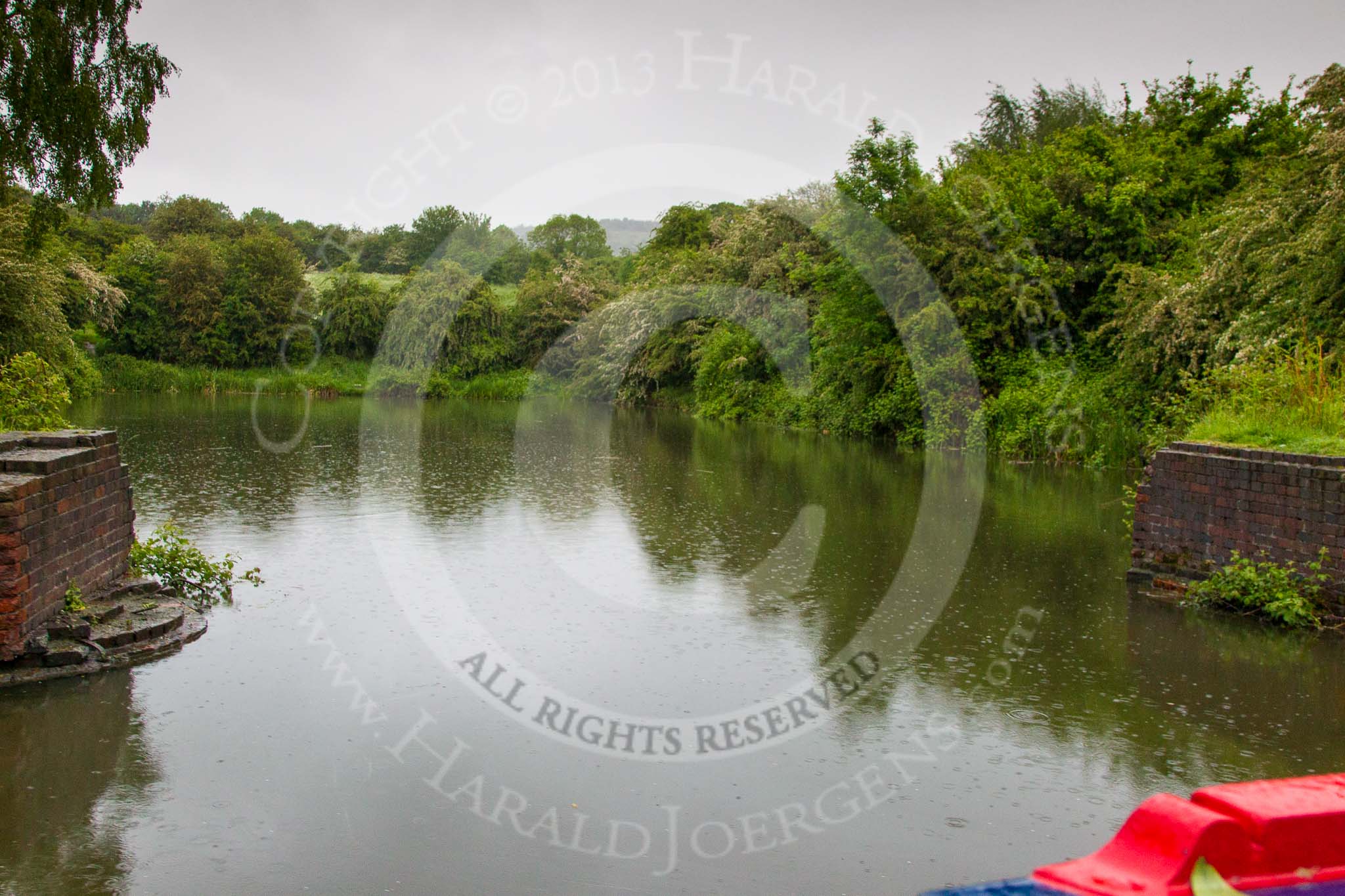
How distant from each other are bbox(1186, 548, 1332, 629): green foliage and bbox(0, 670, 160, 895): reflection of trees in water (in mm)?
7718

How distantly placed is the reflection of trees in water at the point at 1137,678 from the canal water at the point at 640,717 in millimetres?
30

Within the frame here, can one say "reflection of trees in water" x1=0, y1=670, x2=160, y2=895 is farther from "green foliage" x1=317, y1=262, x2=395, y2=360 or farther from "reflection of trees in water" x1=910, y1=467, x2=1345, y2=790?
"green foliage" x1=317, y1=262, x2=395, y2=360

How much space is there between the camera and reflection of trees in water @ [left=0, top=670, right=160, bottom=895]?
13.2 feet

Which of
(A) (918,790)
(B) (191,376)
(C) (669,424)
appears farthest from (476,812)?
(B) (191,376)

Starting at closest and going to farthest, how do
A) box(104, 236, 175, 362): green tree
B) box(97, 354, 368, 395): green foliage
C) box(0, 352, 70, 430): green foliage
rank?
box(0, 352, 70, 430): green foliage → box(97, 354, 368, 395): green foliage → box(104, 236, 175, 362): green tree

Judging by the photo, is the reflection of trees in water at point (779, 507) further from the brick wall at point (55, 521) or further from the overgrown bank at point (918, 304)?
the brick wall at point (55, 521)

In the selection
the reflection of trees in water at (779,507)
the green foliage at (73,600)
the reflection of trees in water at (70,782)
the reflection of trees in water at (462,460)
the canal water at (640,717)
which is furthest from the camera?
the reflection of trees in water at (462,460)

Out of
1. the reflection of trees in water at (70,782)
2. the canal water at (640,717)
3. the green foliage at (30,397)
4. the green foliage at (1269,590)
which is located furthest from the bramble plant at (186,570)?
the green foliage at (1269,590)

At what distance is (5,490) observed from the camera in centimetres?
593

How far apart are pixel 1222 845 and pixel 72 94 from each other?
11309 millimetres

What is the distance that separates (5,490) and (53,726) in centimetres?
135

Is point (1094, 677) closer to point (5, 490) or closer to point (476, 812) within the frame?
point (476, 812)

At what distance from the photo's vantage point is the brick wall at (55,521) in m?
6.05

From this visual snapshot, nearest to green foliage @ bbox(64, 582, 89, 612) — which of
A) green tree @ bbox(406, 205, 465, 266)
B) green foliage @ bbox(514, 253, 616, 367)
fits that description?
green foliage @ bbox(514, 253, 616, 367)
